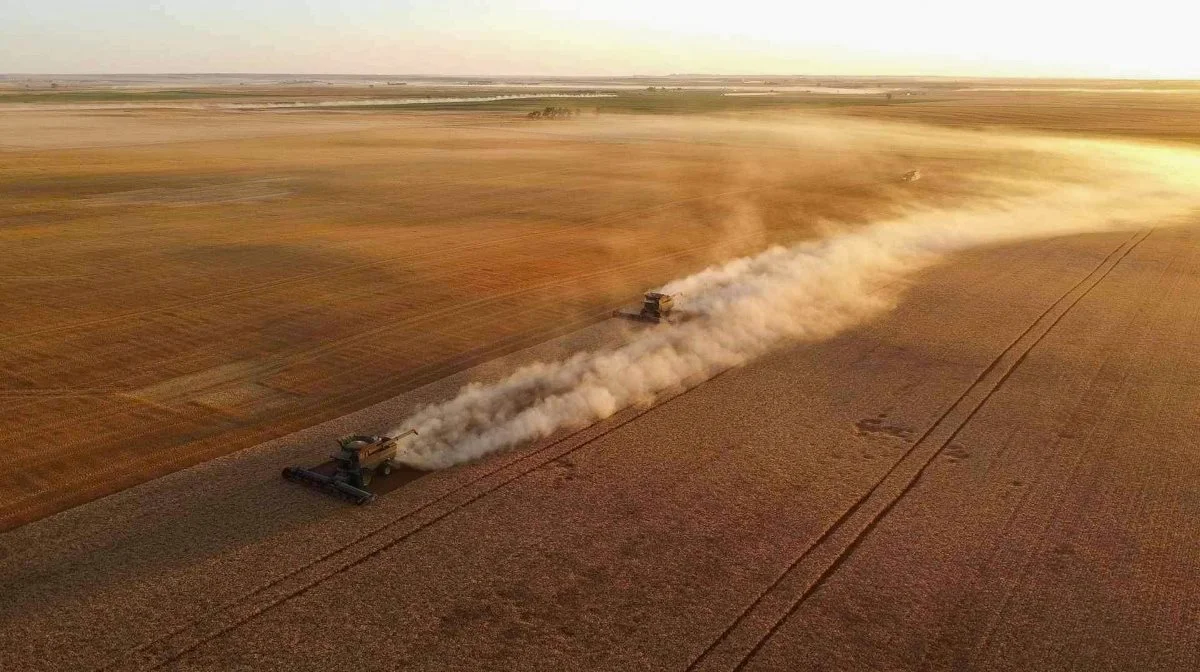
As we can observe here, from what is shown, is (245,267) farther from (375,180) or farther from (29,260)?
(375,180)

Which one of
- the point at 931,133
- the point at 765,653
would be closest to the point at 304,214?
the point at 765,653

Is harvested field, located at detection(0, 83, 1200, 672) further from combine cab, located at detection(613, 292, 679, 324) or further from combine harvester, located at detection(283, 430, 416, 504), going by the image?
combine cab, located at detection(613, 292, 679, 324)

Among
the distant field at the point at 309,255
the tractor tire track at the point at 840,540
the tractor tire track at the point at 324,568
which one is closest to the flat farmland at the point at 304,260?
the distant field at the point at 309,255

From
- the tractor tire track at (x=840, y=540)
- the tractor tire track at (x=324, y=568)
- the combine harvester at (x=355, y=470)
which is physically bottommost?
the tractor tire track at (x=840, y=540)

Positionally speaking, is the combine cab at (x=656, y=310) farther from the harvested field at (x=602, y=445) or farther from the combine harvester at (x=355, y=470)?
the combine harvester at (x=355, y=470)

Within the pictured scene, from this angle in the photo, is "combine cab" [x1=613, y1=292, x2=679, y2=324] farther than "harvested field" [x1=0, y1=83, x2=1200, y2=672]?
Yes

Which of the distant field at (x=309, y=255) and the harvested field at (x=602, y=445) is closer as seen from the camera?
the harvested field at (x=602, y=445)

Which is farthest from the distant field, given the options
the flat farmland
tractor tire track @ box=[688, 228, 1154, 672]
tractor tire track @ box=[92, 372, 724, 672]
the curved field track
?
tractor tire track @ box=[688, 228, 1154, 672]
